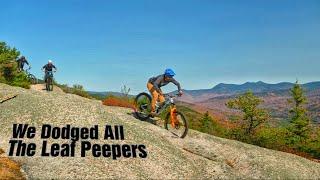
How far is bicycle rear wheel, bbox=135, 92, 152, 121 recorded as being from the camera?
32.5 meters

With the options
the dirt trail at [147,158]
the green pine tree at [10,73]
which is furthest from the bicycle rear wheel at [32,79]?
the dirt trail at [147,158]

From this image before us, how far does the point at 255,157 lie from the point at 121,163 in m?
9.55

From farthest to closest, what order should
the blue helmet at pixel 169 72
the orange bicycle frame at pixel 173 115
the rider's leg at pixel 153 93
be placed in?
the rider's leg at pixel 153 93 < the blue helmet at pixel 169 72 < the orange bicycle frame at pixel 173 115

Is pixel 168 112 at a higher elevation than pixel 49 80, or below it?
below

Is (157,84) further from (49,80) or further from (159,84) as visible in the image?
(49,80)

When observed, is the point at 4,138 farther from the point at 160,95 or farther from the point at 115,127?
the point at 160,95

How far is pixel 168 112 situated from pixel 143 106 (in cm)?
328

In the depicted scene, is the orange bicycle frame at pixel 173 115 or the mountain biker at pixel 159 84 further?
the mountain biker at pixel 159 84

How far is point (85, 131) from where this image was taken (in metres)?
27.7

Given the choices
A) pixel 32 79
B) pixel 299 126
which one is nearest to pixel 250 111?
pixel 299 126

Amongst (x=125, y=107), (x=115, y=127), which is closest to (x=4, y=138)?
(x=115, y=127)

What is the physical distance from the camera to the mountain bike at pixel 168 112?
29.2m

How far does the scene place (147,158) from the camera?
2552 cm

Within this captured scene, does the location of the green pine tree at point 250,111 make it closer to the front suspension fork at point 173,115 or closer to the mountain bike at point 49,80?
the mountain bike at point 49,80
